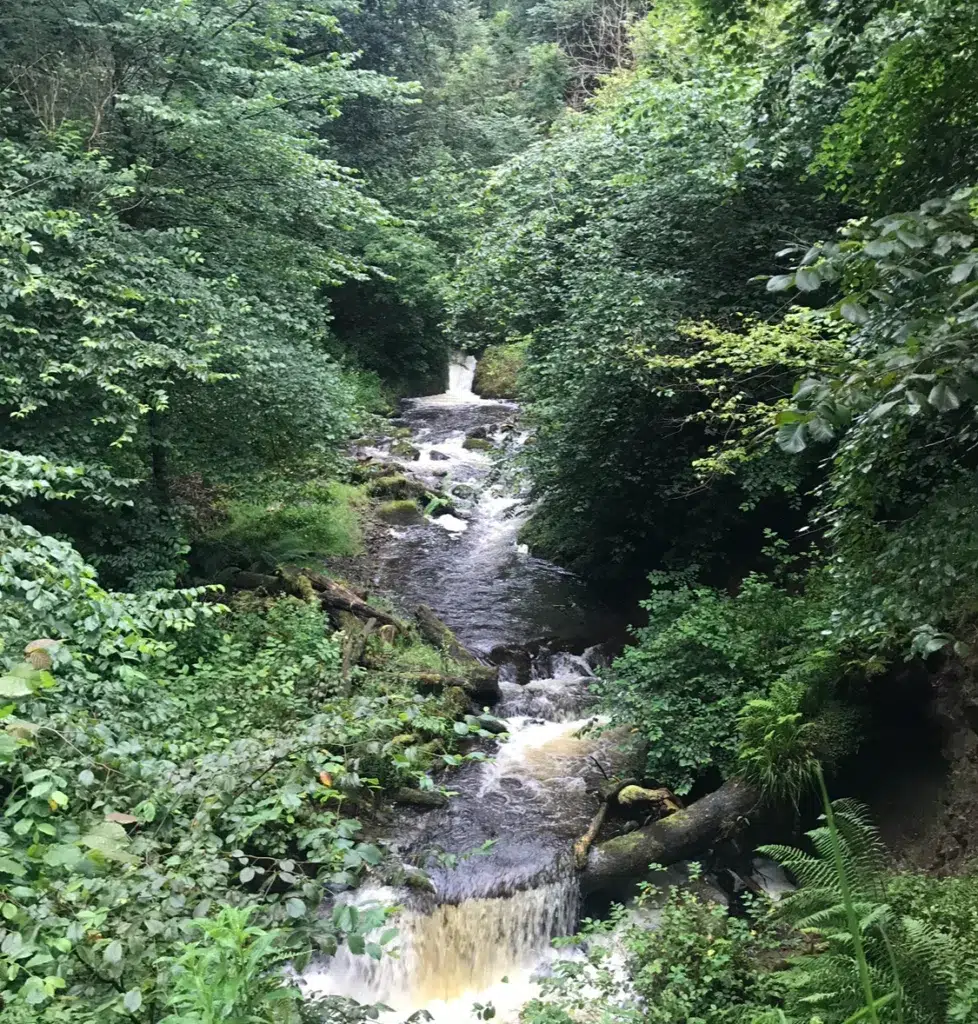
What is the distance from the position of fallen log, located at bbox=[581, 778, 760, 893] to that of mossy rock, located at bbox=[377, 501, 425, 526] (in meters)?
8.81

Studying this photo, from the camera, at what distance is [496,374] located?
71.9 feet

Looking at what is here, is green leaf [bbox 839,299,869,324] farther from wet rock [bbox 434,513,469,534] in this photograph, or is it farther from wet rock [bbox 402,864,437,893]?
wet rock [bbox 434,513,469,534]

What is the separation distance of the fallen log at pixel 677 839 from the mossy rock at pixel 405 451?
11.7 m

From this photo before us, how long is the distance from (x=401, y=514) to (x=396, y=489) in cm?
83

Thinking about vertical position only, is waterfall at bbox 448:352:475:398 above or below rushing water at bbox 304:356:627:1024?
above

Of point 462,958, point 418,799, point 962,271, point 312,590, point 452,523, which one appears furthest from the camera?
point 452,523

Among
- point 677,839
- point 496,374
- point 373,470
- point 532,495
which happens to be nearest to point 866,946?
point 677,839

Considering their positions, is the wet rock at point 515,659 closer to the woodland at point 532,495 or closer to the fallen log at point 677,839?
the woodland at point 532,495

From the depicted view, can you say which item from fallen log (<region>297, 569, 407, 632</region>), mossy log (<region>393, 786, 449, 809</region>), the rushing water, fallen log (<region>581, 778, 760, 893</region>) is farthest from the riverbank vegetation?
fallen log (<region>297, 569, 407, 632</region>)

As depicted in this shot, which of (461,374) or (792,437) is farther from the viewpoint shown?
(461,374)

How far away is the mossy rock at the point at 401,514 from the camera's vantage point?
1394cm

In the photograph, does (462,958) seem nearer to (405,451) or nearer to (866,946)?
(866,946)

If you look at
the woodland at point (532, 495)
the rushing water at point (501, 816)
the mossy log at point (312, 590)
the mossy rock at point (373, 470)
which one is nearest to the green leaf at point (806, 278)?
the woodland at point (532, 495)

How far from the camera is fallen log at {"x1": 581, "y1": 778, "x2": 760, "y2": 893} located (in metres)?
5.65
